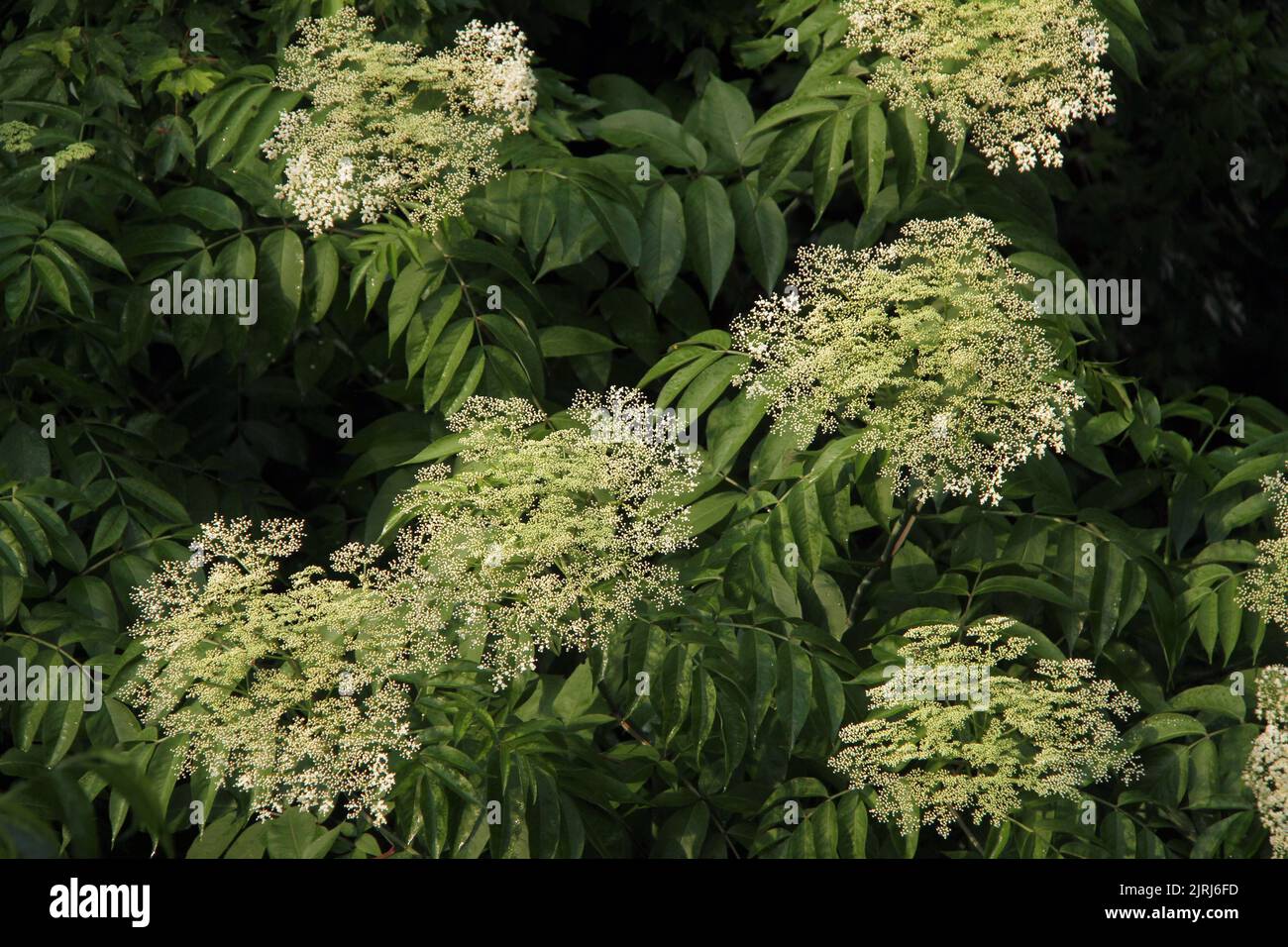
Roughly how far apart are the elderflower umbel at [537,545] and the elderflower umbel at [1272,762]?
158cm

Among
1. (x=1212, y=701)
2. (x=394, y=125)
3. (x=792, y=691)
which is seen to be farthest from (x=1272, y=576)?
(x=394, y=125)

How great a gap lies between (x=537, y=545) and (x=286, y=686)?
0.72 metres

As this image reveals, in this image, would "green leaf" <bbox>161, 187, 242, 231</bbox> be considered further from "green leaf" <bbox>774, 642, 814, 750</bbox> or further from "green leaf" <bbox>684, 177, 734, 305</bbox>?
"green leaf" <bbox>774, 642, 814, 750</bbox>

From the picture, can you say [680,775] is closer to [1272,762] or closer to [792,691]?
[792,691]

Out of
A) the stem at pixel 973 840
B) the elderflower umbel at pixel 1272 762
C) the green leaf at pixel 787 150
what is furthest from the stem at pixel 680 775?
the green leaf at pixel 787 150

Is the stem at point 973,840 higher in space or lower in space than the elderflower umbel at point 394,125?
lower

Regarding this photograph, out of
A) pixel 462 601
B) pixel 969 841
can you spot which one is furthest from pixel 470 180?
pixel 969 841

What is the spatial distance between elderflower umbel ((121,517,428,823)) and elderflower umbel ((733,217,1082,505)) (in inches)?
52.4

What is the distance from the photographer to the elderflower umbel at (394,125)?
4828mm

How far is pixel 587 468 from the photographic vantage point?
4199mm

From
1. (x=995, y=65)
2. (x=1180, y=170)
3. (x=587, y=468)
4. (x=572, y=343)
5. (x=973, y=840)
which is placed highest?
(x=1180, y=170)

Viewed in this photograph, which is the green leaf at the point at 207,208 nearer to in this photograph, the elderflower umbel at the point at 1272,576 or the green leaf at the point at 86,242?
the green leaf at the point at 86,242

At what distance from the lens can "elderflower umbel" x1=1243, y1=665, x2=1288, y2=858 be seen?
4.04 m

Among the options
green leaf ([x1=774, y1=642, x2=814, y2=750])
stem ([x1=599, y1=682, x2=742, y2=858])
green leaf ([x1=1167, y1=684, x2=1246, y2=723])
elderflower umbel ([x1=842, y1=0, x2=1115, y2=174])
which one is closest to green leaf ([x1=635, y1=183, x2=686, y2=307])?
elderflower umbel ([x1=842, y1=0, x2=1115, y2=174])
